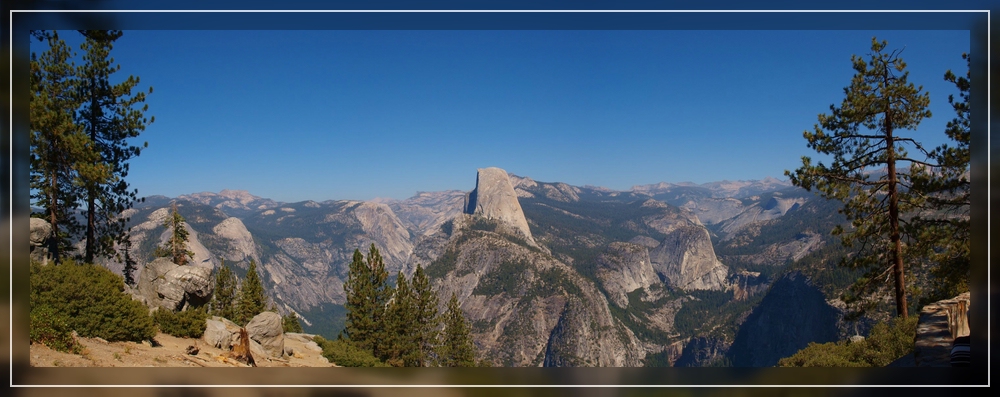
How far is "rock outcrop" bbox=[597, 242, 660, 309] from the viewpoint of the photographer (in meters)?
166

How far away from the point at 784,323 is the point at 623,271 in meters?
67.4

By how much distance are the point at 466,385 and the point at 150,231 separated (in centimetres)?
13161

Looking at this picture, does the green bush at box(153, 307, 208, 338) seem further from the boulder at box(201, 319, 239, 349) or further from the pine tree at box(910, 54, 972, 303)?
the pine tree at box(910, 54, 972, 303)

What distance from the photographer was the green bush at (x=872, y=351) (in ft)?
22.7

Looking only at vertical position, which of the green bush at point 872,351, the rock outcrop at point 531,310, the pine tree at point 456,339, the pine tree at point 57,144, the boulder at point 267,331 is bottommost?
the rock outcrop at point 531,310

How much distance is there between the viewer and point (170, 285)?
12594 millimetres

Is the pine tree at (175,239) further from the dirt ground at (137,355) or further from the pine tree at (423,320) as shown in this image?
the pine tree at (423,320)


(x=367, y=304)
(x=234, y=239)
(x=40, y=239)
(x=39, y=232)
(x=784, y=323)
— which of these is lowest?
(x=784, y=323)

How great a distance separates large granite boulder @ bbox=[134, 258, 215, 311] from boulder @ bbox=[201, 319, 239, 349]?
174 centimetres

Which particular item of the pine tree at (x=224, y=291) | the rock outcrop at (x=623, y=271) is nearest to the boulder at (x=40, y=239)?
the pine tree at (x=224, y=291)

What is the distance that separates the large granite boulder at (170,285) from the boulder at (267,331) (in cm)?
178

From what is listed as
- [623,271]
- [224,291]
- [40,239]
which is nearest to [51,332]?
[40,239]

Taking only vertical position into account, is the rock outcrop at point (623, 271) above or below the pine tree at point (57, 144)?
below

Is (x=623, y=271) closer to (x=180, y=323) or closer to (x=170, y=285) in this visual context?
(x=170, y=285)
